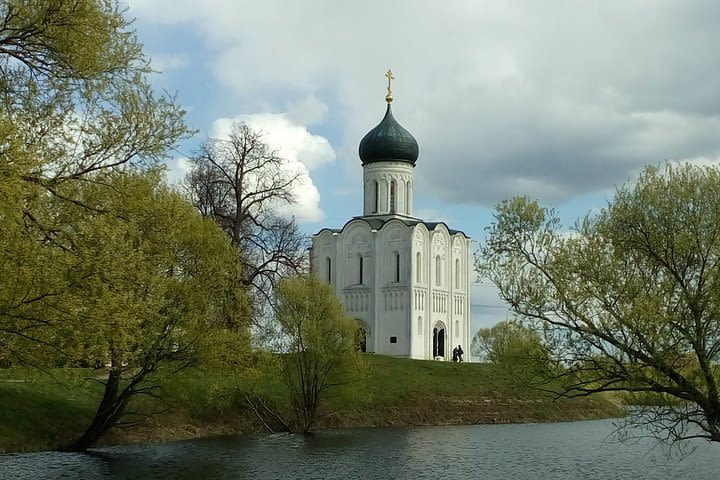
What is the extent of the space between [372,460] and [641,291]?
1025cm

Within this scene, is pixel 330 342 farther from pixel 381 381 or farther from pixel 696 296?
pixel 696 296

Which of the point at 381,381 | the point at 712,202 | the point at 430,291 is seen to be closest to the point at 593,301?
the point at 712,202

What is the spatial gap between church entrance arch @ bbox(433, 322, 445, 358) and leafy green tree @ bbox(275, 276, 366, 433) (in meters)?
24.1

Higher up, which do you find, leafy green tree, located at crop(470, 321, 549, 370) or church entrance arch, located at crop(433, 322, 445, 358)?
church entrance arch, located at crop(433, 322, 445, 358)

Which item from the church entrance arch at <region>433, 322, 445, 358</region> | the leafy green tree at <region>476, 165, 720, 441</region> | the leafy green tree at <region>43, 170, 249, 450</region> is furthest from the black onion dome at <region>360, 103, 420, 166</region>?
the leafy green tree at <region>476, 165, 720, 441</region>

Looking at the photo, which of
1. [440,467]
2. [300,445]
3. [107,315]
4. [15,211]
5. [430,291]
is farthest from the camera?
[430,291]

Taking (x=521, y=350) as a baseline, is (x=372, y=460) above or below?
below

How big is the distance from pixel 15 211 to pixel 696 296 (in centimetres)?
1117

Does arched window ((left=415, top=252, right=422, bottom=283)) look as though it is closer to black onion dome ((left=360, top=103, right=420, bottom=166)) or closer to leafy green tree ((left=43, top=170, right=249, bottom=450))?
black onion dome ((left=360, top=103, right=420, bottom=166))

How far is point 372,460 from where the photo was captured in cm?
2344

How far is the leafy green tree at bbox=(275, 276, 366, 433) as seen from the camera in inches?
1204

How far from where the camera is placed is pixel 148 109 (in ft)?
48.8

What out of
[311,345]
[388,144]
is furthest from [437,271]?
[311,345]

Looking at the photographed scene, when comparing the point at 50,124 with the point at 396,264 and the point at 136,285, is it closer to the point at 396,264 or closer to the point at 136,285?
the point at 136,285
